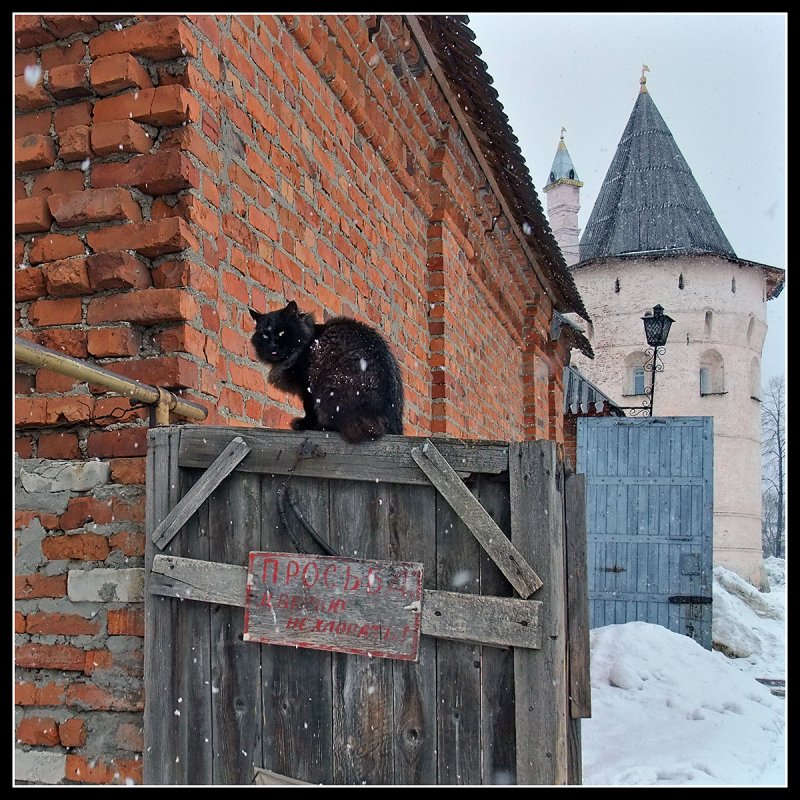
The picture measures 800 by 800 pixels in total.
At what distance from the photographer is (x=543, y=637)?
2068mm

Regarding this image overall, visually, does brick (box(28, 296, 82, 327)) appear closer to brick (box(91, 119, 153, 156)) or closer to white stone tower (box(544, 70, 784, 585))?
brick (box(91, 119, 153, 156))

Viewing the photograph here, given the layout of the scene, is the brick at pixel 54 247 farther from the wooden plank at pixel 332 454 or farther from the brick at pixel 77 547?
the brick at pixel 77 547

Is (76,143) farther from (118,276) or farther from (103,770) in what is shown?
(103,770)

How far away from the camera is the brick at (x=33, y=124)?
2.87m

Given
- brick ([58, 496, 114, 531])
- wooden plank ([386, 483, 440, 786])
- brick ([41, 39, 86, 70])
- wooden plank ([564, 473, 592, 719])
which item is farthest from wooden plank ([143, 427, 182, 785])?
brick ([41, 39, 86, 70])

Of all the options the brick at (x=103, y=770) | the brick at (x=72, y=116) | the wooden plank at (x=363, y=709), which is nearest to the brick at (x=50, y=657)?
the brick at (x=103, y=770)

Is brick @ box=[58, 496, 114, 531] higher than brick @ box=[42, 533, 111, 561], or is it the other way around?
brick @ box=[58, 496, 114, 531]

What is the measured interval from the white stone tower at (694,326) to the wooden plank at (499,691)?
895 inches

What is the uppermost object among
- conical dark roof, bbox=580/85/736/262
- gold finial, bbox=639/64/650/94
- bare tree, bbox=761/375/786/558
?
gold finial, bbox=639/64/650/94

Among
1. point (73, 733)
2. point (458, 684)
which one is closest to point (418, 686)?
point (458, 684)

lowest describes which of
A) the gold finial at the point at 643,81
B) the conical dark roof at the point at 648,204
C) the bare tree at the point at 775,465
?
the bare tree at the point at 775,465

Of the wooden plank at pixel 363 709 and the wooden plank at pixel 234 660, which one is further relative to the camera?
the wooden plank at pixel 234 660

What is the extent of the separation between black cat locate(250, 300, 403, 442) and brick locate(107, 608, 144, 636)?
0.81 meters

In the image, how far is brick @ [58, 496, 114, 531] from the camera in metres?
2.65
